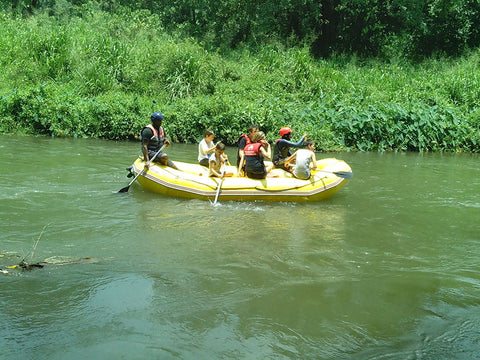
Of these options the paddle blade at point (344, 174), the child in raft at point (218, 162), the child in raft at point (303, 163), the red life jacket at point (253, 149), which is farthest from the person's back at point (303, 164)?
the child in raft at point (218, 162)

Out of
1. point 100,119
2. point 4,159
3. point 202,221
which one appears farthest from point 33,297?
point 100,119

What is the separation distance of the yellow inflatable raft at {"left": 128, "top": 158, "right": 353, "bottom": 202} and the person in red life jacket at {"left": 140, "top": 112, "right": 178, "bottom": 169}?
0.71 feet

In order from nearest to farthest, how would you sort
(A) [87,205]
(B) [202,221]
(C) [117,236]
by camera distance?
(C) [117,236]
(B) [202,221]
(A) [87,205]

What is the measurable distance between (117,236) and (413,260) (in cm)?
336

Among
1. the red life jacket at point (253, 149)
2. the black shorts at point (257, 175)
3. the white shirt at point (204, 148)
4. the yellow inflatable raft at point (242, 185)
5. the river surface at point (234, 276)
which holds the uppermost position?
the red life jacket at point (253, 149)

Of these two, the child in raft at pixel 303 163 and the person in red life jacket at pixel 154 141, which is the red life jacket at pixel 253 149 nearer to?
the child in raft at pixel 303 163

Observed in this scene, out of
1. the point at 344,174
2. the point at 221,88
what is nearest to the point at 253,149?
the point at 344,174

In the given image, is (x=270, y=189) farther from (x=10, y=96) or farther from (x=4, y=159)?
(x=10, y=96)

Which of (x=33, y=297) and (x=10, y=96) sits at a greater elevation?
(x=10, y=96)

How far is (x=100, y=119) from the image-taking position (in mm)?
14656

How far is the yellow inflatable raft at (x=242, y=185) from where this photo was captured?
8156 mm

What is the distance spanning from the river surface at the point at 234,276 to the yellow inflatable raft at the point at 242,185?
0.15m

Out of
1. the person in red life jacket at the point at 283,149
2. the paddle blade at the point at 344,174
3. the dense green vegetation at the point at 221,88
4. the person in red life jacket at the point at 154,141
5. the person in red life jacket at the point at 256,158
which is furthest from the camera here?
the dense green vegetation at the point at 221,88

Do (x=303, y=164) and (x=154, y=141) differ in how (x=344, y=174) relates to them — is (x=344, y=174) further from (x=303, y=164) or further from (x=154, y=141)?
(x=154, y=141)
